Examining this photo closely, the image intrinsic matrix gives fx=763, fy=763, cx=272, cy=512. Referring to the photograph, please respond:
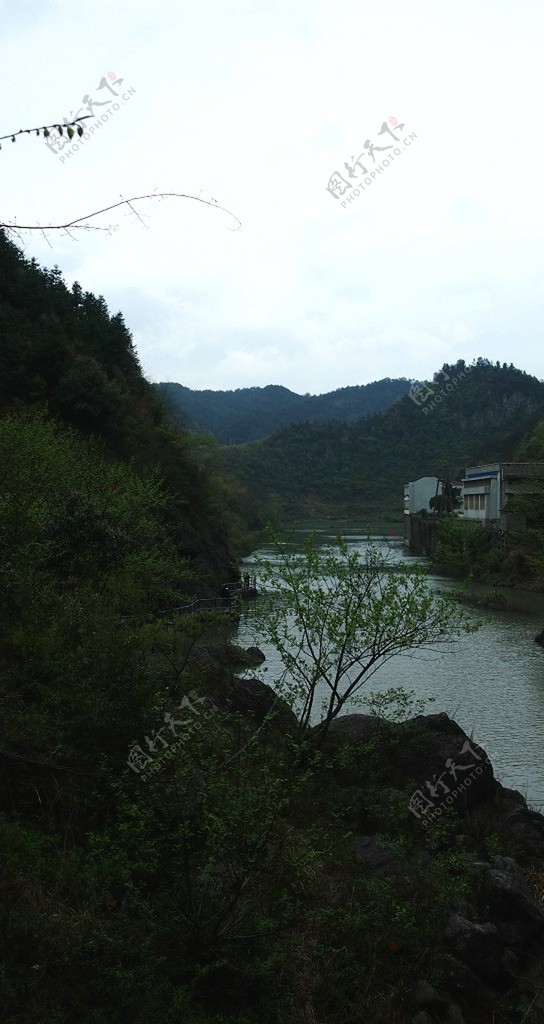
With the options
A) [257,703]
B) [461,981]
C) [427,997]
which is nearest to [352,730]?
[257,703]

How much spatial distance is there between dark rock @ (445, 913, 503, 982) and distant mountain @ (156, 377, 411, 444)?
132 m

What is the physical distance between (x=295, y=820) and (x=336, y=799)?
109 centimetres

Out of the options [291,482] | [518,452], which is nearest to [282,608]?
[518,452]

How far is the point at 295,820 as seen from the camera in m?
9.19

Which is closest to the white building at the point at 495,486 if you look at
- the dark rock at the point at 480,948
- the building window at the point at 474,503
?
the building window at the point at 474,503

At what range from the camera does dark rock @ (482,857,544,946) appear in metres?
7.03

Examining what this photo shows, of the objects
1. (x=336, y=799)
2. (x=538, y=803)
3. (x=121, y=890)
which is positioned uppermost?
(x=121, y=890)

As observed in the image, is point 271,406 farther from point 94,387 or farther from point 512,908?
point 512,908

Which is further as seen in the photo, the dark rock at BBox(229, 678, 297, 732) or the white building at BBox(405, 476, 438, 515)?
the white building at BBox(405, 476, 438, 515)

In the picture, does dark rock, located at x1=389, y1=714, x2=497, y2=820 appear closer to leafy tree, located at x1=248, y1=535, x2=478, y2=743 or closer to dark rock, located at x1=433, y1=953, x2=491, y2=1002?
leafy tree, located at x1=248, y1=535, x2=478, y2=743

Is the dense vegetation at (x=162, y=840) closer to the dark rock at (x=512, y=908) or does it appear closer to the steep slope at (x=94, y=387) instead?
the dark rock at (x=512, y=908)

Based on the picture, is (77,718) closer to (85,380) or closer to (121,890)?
(121,890)

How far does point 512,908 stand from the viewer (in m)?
7.14

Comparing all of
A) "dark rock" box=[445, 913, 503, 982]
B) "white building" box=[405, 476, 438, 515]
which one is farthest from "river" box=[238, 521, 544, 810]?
"white building" box=[405, 476, 438, 515]
